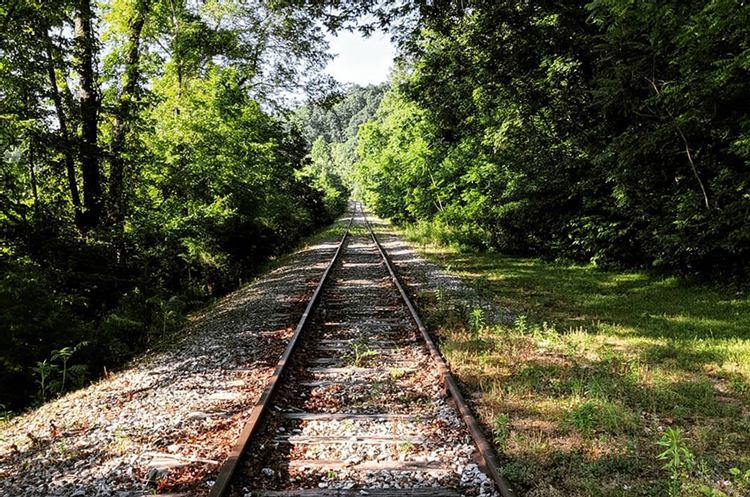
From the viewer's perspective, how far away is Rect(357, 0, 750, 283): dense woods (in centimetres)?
820

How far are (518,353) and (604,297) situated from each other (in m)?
4.54

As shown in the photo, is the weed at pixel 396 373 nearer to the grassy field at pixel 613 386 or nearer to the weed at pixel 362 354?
the weed at pixel 362 354

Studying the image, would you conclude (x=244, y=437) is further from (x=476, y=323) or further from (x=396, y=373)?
(x=476, y=323)

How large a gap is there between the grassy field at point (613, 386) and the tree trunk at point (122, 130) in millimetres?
7869

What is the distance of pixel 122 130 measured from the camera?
11180mm

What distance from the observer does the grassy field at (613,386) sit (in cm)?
329

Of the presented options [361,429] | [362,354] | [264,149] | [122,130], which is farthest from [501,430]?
[264,149]

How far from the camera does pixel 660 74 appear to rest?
991 centimetres

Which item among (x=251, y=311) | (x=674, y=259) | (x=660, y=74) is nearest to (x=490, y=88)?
(x=660, y=74)

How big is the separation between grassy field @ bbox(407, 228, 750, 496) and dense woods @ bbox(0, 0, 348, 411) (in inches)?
217

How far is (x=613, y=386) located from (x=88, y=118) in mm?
10762

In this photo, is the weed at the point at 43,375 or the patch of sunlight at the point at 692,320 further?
the patch of sunlight at the point at 692,320

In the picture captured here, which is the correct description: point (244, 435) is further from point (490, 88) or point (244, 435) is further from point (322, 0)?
point (490, 88)

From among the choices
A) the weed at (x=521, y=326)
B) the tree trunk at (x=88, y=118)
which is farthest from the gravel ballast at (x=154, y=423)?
the tree trunk at (x=88, y=118)
